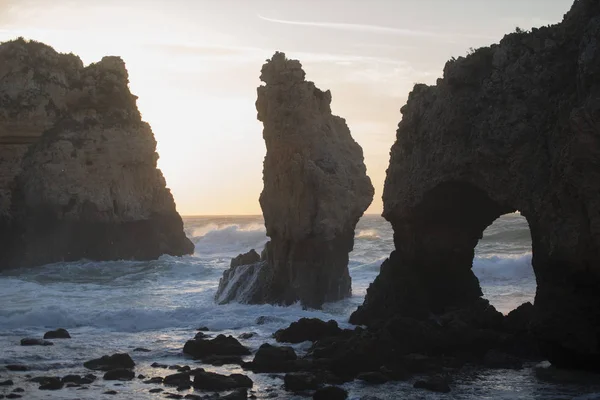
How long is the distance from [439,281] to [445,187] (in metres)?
3.31

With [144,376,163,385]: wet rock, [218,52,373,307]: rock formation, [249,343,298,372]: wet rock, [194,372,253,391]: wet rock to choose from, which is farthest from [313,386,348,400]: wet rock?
[218,52,373,307]: rock formation

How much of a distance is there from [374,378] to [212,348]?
4973mm

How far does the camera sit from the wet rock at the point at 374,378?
1753cm

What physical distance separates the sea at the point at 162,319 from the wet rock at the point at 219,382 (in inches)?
16.3

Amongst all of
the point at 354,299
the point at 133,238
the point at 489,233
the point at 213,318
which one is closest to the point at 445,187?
the point at 213,318

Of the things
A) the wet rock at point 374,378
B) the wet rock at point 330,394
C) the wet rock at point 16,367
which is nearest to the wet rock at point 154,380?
the wet rock at point 16,367

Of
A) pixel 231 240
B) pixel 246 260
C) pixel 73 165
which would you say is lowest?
pixel 246 260

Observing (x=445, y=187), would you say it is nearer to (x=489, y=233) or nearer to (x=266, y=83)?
(x=266, y=83)

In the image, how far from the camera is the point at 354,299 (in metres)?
32.9

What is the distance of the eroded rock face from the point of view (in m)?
31.5

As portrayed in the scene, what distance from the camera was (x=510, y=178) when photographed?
20125 mm

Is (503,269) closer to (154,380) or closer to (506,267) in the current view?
(506,267)

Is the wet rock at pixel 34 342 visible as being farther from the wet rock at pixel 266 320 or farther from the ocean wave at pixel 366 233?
the ocean wave at pixel 366 233

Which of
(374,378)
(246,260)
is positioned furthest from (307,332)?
(246,260)
